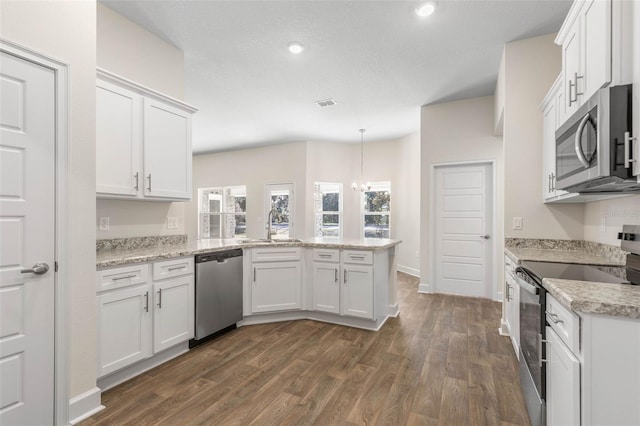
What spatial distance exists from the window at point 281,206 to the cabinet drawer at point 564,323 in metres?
5.95

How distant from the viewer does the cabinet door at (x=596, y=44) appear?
53.1 inches

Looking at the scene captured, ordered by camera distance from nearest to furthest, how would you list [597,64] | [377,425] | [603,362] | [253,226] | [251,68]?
1. [603,362]
2. [597,64]
3. [377,425]
4. [251,68]
5. [253,226]

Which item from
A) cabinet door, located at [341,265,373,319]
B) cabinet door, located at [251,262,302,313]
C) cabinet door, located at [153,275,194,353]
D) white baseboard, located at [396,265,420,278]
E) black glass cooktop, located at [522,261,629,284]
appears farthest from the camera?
white baseboard, located at [396,265,420,278]

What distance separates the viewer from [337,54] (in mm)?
3277

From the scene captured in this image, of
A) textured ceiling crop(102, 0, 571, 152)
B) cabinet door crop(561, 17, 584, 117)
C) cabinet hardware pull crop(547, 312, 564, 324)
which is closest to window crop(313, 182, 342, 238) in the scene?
textured ceiling crop(102, 0, 571, 152)

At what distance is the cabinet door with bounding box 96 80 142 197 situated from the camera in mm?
2273

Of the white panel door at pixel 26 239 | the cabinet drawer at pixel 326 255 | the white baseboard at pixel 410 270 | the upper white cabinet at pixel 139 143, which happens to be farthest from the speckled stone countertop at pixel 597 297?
the white baseboard at pixel 410 270

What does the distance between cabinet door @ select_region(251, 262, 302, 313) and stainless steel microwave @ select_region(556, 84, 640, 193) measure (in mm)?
2704

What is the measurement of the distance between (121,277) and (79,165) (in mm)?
824

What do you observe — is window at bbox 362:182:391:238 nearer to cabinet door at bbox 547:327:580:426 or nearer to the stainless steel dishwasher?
the stainless steel dishwasher

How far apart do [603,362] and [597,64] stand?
1.35 meters

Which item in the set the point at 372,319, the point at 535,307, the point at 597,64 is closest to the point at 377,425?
the point at 535,307

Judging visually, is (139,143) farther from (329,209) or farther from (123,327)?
(329,209)

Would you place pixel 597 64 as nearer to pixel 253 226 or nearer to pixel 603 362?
pixel 603 362
